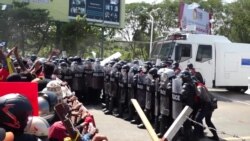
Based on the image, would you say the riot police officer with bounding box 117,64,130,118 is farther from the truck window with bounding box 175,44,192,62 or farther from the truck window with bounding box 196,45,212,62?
the truck window with bounding box 196,45,212,62

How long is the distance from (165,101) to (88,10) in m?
24.1

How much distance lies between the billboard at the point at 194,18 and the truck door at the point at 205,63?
284 inches

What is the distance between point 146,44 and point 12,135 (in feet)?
112

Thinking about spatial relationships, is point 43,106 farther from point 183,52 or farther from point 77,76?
point 183,52

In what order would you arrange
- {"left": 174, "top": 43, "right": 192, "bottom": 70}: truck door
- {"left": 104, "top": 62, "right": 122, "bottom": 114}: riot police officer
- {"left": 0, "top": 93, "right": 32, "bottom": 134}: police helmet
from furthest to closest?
1. {"left": 174, "top": 43, "right": 192, "bottom": 70}: truck door
2. {"left": 104, "top": 62, "right": 122, "bottom": 114}: riot police officer
3. {"left": 0, "top": 93, "right": 32, "bottom": 134}: police helmet

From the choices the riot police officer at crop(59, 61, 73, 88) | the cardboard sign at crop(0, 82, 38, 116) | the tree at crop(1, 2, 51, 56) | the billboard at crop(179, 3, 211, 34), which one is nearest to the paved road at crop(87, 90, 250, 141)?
the riot police officer at crop(59, 61, 73, 88)

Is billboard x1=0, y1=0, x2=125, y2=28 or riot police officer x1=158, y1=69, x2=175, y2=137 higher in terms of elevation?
billboard x1=0, y1=0, x2=125, y2=28

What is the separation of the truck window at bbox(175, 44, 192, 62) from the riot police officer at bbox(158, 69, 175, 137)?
8708mm

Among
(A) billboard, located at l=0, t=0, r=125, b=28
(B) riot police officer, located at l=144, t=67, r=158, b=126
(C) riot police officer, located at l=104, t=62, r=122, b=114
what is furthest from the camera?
(A) billboard, located at l=0, t=0, r=125, b=28

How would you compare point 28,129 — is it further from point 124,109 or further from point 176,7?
point 176,7

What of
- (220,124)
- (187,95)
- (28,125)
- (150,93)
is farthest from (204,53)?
(28,125)

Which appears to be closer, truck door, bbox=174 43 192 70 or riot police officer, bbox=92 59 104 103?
riot police officer, bbox=92 59 104 103

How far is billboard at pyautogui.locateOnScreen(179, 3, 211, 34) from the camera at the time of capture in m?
25.6

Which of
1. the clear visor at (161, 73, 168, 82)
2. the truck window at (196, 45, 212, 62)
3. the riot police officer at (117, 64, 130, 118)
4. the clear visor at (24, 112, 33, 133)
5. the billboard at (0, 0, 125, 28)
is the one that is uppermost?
the billboard at (0, 0, 125, 28)
